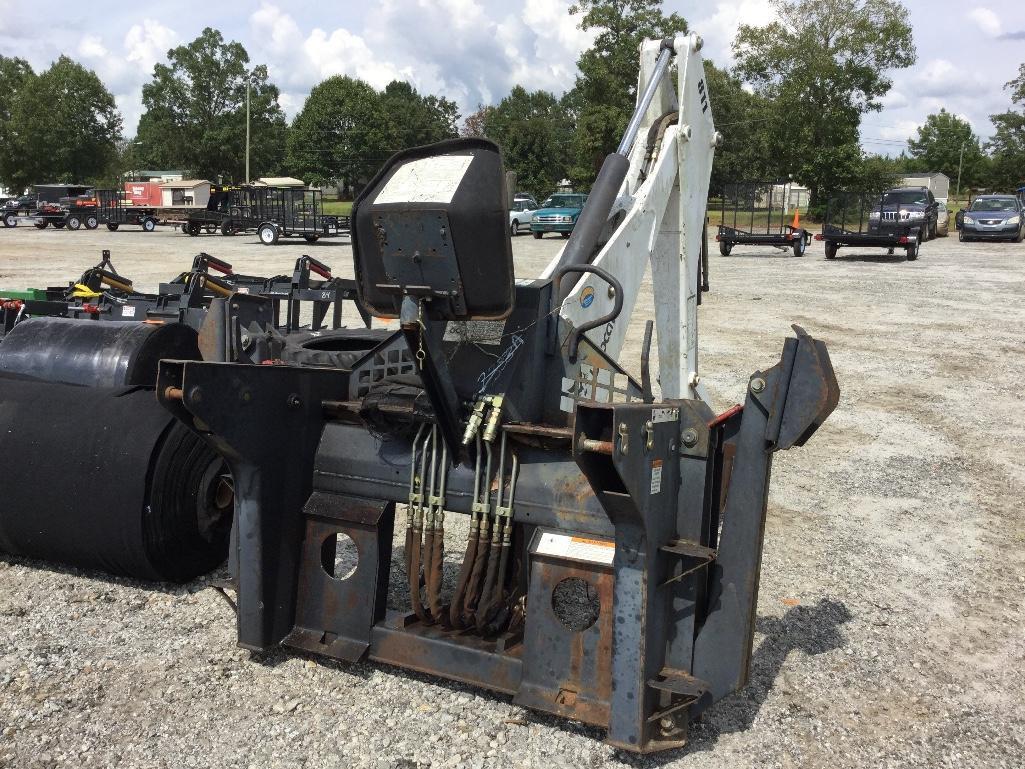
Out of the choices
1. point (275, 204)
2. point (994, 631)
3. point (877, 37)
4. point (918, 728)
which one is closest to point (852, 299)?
point (994, 631)

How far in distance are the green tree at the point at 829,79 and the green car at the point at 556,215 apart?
1378 cm

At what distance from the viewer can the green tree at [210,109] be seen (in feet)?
246

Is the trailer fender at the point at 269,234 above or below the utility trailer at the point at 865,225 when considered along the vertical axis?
below

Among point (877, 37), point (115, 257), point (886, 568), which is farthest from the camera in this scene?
point (877, 37)

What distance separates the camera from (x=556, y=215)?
32438 mm

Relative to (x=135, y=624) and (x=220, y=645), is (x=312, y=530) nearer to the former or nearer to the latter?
(x=220, y=645)

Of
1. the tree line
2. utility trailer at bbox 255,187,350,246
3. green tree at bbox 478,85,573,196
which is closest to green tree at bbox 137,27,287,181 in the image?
the tree line

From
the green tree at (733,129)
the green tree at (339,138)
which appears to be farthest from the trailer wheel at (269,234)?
the green tree at (339,138)

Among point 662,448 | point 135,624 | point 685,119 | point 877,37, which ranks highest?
point 877,37

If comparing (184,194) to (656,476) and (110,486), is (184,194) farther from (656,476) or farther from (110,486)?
(656,476)

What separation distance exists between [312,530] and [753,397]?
171 centimetres

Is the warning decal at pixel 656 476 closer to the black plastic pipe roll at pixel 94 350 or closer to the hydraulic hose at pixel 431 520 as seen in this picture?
the hydraulic hose at pixel 431 520

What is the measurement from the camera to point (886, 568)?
4664mm

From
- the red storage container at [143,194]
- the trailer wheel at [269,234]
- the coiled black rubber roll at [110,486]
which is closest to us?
the coiled black rubber roll at [110,486]
